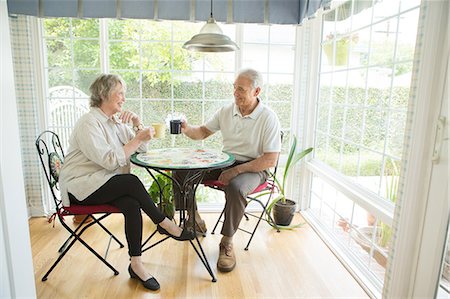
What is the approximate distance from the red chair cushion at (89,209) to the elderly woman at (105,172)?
0.10ft

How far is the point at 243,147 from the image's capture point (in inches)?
103

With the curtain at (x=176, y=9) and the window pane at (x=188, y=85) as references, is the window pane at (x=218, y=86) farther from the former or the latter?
the curtain at (x=176, y=9)

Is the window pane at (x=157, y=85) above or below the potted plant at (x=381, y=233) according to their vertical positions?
above

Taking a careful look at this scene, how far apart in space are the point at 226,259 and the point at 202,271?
0.20 metres

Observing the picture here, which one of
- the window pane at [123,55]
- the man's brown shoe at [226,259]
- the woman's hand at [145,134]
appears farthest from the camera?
the window pane at [123,55]

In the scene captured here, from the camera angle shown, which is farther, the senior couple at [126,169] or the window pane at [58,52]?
the window pane at [58,52]

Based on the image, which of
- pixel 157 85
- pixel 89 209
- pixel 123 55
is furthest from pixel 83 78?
pixel 89 209

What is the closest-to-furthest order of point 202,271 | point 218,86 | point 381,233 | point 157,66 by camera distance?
point 381,233, point 202,271, point 157,66, point 218,86

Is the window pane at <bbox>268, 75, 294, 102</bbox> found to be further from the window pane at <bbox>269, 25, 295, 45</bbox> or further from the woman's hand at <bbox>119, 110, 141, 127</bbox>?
the woman's hand at <bbox>119, 110, 141, 127</bbox>

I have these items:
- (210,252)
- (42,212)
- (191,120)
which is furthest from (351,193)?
(42,212)

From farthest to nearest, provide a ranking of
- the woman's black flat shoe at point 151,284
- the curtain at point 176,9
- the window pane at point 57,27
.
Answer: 1. the window pane at point 57,27
2. the curtain at point 176,9
3. the woman's black flat shoe at point 151,284

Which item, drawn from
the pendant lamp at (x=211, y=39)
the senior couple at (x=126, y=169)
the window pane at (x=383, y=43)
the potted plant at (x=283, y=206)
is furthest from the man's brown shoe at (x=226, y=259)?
the window pane at (x=383, y=43)

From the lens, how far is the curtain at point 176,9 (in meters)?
2.64

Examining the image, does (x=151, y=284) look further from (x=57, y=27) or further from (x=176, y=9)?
(x=57, y=27)
